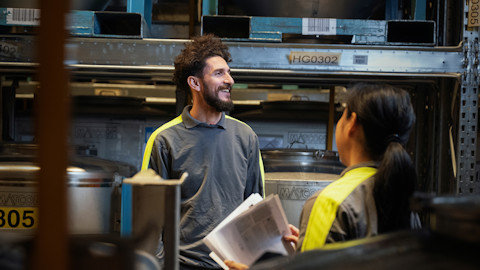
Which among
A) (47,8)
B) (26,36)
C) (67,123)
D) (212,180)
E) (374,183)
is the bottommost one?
(212,180)

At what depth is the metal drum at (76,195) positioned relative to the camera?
2318 millimetres

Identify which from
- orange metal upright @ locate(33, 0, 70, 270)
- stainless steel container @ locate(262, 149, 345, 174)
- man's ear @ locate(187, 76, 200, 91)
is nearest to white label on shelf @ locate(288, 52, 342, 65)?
man's ear @ locate(187, 76, 200, 91)

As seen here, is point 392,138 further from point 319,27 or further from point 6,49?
point 6,49

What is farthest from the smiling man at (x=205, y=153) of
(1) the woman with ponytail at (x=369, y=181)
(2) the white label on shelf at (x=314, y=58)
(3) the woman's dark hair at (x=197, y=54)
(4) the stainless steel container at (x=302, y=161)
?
(1) the woman with ponytail at (x=369, y=181)

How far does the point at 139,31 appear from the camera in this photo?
2.30m

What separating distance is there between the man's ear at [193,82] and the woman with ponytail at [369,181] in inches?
44.6

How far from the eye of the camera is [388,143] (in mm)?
1420

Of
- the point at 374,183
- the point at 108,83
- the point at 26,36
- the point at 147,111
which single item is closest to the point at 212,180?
the point at 374,183

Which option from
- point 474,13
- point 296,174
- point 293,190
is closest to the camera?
point 474,13

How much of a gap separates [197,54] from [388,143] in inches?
47.4

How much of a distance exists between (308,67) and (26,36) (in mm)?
1355

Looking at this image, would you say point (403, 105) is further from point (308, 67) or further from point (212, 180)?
point (212, 180)

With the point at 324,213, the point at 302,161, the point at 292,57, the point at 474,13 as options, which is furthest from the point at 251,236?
the point at 474,13

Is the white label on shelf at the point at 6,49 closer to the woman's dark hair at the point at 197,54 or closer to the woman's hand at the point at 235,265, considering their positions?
the woman's dark hair at the point at 197,54
